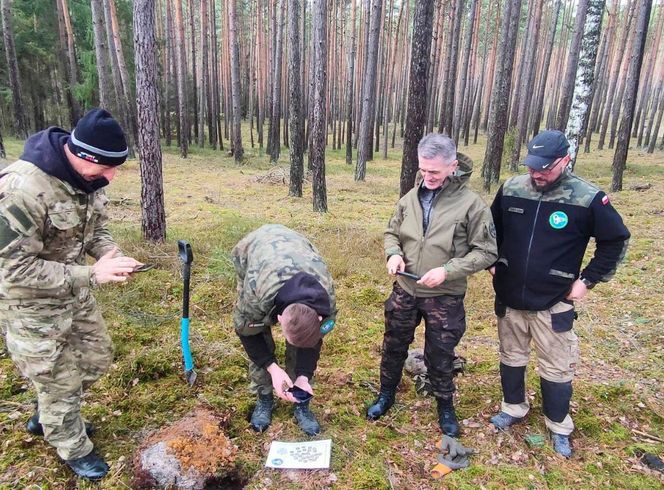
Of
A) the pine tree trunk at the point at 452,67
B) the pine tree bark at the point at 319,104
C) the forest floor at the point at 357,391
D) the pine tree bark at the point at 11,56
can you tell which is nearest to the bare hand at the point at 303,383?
the forest floor at the point at 357,391

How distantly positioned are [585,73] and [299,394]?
7960 mm

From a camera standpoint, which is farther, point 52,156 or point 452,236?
point 452,236

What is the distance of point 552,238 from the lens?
2.92 m

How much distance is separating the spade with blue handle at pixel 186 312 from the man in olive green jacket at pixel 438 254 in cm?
158

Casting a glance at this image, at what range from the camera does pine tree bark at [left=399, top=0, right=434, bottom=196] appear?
5.91 meters

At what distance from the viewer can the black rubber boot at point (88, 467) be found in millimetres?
2689

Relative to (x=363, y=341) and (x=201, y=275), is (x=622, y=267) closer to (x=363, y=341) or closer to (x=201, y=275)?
(x=363, y=341)

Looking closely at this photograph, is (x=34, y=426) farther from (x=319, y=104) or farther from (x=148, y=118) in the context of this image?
(x=319, y=104)

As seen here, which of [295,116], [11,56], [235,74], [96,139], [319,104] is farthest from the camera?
[235,74]

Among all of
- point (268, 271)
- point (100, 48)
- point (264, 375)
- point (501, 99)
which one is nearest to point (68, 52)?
point (100, 48)

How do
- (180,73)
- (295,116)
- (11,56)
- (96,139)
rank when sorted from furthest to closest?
(180,73) < (11,56) < (295,116) < (96,139)

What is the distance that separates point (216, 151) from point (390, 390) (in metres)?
20.2

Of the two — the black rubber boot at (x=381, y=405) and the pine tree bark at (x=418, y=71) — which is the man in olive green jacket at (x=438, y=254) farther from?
the pine tree bark at (x=418, y=71)

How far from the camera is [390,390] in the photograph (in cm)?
353
